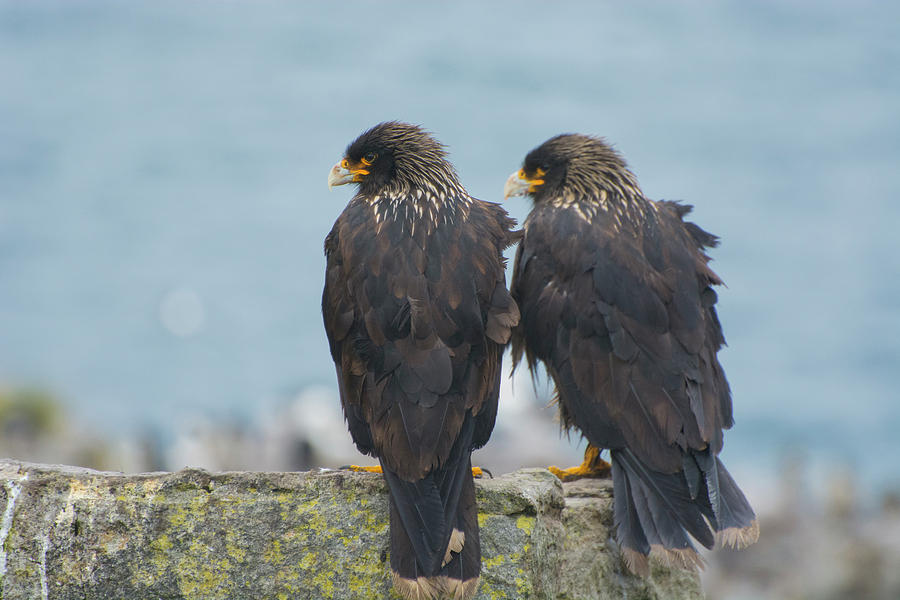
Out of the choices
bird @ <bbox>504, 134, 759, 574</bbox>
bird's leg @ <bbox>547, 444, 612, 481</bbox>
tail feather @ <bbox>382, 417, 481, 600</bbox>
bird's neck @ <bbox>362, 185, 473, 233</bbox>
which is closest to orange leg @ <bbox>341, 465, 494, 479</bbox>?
tail feather @ <bbox>382, 417, 481, 600</bbox>

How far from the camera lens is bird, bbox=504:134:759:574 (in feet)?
16.0

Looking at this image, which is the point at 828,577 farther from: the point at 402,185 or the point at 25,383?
the point at 25,383

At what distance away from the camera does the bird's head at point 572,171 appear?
623cm

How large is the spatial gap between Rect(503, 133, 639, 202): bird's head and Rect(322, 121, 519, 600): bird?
3.31 ft

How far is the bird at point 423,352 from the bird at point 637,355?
50 centimetres

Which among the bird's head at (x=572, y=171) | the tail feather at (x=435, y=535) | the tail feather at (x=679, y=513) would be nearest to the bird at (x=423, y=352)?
the tail feather at (x=435, y=535)

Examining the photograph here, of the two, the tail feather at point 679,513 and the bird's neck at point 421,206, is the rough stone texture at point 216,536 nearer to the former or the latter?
the tail feather at point 679,513

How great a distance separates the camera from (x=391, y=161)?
571 cm

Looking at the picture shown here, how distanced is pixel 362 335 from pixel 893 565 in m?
8.74

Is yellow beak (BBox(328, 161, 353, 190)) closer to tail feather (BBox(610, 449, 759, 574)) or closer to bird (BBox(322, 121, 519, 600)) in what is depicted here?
bird (BBox(322, 121, 519, 600))

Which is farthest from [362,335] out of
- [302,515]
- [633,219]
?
[633,219]

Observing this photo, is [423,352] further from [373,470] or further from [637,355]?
[637,355]

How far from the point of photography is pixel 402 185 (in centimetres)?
554

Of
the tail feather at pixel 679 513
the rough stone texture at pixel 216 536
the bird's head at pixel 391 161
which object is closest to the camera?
the rough stone texture at pixel 216 536
